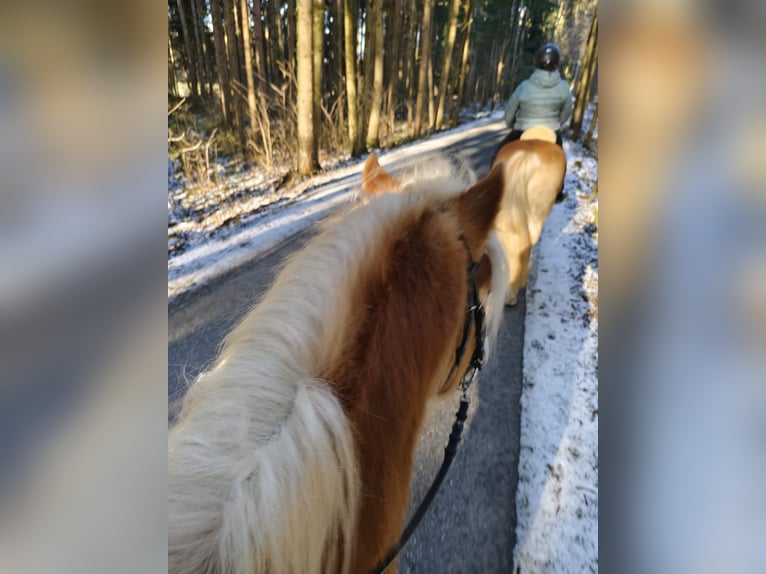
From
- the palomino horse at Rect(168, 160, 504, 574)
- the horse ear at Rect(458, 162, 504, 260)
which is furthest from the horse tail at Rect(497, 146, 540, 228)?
the palomino horse at Rect(168, 160, 504, 574)

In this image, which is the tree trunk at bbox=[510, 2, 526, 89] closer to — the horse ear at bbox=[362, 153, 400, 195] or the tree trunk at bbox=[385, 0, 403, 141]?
the tree trunk at bbox=[385, 0, 403, 141]

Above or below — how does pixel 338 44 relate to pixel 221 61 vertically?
above

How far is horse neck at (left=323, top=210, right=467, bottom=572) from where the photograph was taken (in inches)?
36.6

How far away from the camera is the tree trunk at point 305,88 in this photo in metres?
7.72

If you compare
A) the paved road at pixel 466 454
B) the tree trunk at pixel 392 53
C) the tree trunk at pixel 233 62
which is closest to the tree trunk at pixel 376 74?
the tree trunk at pixel 392 53

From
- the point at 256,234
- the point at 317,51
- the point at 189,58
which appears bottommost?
the point at 256,234

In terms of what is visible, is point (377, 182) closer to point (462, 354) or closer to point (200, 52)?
point (462, 354)

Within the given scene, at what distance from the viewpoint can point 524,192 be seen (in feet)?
13.4

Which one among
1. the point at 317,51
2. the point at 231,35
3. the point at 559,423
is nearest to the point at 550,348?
the point at 559,423

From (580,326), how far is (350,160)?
8.77 m

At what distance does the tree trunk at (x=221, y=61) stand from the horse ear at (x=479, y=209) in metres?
11.5

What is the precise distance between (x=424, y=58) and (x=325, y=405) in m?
16.3

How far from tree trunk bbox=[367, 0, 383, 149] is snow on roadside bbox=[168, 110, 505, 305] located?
429 cm

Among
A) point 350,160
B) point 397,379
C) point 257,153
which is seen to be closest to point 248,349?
point 397,379
